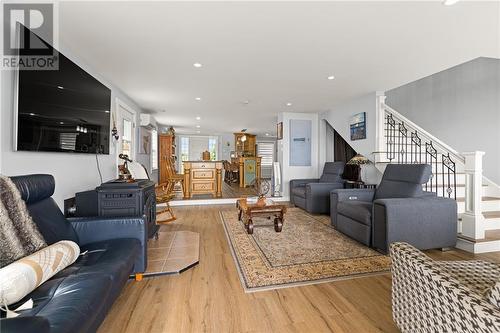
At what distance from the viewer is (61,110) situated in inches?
89.8

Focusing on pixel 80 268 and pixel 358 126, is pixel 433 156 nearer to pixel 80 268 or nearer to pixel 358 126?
pixel 358 126

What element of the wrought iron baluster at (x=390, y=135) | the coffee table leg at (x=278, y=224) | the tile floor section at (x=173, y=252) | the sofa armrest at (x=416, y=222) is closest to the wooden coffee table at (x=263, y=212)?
the coffee table leg at (x=278, y=224)

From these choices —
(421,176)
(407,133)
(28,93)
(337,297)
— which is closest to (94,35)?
(28,93)

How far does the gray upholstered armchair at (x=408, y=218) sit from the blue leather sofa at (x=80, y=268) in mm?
2425

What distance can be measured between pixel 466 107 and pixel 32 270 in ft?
21.4

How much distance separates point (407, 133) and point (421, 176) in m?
2.47

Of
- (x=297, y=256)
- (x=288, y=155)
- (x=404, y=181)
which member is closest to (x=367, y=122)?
(x=404, y=181)

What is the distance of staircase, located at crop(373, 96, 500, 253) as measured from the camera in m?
2.60

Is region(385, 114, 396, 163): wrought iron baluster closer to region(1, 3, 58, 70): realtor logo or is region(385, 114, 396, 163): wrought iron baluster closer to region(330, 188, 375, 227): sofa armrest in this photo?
region(330, 188, 375, 227): sofa armrest

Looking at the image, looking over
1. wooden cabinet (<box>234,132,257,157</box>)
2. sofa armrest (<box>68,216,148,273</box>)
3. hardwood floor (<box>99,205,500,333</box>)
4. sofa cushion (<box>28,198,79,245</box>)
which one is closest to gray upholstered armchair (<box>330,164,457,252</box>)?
hardwood floor (<box>99,205,500,333</box>)

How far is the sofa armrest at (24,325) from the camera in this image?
0.66 metres

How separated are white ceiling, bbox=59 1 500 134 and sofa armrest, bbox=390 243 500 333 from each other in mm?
1943

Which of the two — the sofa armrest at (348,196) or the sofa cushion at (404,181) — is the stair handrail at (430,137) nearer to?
the sofa cushion at (404,181)

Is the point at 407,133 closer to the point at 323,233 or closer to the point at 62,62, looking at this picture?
the point at 323,233
